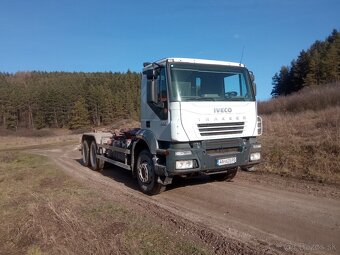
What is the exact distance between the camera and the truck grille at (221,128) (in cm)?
805

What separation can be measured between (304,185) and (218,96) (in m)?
2.99

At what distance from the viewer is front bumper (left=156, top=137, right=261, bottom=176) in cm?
783

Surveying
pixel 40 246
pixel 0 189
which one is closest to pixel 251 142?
pixel 40 246

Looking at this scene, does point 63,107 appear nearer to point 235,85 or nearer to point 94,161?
point 94,161

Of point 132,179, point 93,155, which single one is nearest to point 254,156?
point 132,179

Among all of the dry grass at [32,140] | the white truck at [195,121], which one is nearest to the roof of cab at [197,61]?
the white truck at [195,121]

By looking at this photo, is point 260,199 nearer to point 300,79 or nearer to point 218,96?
point 218,96

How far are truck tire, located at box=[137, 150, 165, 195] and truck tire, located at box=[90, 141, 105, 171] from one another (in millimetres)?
4113

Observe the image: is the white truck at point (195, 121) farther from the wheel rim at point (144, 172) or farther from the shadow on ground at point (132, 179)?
the shadow on ground at point (132, 179)

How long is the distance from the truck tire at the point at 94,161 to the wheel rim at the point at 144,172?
13.5 feet

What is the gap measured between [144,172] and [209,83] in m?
2.66

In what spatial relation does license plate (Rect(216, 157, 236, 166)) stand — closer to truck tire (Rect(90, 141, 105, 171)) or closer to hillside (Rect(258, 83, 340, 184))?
hillside (Rect(258, 83, 340, 184))

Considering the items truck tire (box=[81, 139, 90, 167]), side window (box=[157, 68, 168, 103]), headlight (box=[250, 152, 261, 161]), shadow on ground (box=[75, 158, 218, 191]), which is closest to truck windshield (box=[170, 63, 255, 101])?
side window (box=[157, 68, 168, 103])

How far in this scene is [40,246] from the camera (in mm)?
5473
